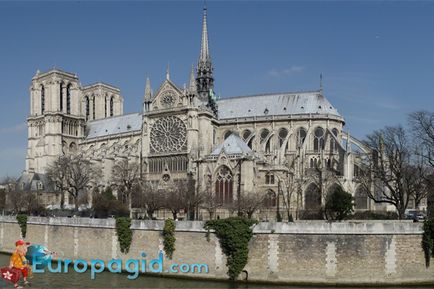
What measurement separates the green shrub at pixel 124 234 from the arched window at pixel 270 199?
69.8ft

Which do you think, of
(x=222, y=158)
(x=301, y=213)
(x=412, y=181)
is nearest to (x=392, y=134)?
(x=412, y=181)

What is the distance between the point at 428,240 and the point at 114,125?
6853 cm

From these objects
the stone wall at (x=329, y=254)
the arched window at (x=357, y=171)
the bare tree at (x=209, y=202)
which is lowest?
the stone wall at (x=329, y=254)

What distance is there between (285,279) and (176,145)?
41436 millimetres

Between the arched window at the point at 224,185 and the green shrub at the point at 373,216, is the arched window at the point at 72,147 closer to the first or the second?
the arched window at the point at 224,185

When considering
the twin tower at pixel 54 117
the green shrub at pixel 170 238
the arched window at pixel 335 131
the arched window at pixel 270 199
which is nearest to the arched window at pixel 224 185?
the arched window at pixel 270 199

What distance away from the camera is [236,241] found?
32.2 m

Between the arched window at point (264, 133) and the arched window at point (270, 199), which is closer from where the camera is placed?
the arched window at point (270, 199)

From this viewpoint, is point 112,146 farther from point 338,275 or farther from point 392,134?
point 338,275

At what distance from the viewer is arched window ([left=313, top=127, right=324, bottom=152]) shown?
6994 centimetres

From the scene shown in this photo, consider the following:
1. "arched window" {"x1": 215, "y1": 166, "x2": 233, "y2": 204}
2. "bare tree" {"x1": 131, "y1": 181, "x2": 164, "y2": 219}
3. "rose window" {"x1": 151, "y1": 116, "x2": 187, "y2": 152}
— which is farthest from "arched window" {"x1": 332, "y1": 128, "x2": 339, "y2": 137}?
"bare tree" {"x1": 131, "y1": 181, "x2": 164, "y2": 219}

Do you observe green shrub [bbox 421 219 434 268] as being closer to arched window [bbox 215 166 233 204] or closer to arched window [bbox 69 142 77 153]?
arched window [bbox 215 166 233 204]

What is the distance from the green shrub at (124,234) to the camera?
122ft

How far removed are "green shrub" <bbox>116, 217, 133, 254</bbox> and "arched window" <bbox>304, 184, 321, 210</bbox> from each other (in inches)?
927
